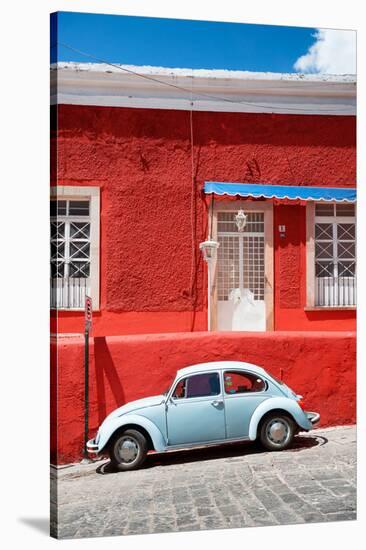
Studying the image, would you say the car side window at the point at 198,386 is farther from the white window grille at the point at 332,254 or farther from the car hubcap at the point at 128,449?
the white window grille at the point at 332,254

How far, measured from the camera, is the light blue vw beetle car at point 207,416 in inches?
231

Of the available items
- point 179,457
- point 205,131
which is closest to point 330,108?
point 205,131

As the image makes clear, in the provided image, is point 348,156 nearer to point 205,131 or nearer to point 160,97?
point 205,131

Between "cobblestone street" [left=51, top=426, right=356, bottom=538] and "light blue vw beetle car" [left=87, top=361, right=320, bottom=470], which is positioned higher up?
"light blue vw beetle car" [left=87, top=361, right=320, bottom=470]

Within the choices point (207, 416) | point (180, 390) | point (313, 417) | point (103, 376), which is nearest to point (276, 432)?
point (313, 417)

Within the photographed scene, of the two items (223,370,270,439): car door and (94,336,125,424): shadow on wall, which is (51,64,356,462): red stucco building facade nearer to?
(94,336,125,424): shadow on wall

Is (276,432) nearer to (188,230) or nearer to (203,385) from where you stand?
(203,385)

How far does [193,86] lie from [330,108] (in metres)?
1.23

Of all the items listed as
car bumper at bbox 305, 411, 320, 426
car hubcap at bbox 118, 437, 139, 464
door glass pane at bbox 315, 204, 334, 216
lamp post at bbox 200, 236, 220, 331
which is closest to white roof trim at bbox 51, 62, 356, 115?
door glass pane at bbox 315, 204, 334, 216

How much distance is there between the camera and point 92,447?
5.78 metres

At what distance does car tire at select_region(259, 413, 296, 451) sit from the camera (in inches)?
243

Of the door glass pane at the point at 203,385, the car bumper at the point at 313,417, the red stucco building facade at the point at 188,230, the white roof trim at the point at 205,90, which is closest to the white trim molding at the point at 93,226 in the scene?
the red stucco building facade at the point at 188,230

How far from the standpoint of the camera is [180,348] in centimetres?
604

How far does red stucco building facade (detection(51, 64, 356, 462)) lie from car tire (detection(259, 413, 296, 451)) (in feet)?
0.99
